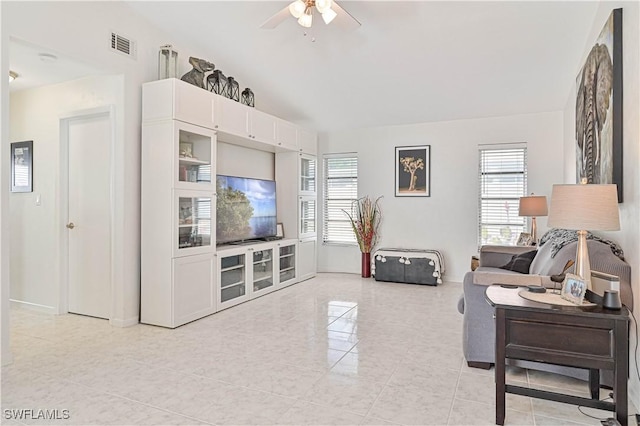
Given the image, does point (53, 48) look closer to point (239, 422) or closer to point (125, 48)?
point (125, 48)

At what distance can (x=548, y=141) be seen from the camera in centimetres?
549

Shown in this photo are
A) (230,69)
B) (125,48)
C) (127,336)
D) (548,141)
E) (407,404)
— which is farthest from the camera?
(548,141)

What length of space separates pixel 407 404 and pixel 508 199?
4.29m

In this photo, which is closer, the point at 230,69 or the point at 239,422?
the point at 239,422

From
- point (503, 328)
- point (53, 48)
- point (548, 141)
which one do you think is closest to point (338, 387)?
point (503, 328)

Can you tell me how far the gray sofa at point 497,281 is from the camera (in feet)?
7.98

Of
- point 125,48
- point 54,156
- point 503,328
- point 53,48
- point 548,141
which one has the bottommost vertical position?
point 503,328

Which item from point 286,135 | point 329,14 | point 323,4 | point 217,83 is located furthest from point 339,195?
point 323,4

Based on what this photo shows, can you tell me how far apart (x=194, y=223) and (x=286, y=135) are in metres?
2.15

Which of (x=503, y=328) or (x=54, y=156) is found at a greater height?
(x=54, y=156)

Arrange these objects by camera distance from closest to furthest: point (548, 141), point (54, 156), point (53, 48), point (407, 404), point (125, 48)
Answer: point (407, 404) → point (53, 48) → point (125, 48) → point (54, 156) → point (548, 141)

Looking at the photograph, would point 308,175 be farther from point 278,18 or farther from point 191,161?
point 278,18

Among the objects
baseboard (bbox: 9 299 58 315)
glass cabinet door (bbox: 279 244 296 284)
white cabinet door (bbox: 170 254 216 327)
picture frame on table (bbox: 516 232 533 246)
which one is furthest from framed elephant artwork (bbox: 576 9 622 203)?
baseboard (bbox: 9 299 58 315)

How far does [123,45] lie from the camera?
381cm
